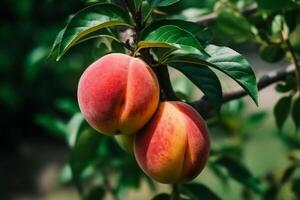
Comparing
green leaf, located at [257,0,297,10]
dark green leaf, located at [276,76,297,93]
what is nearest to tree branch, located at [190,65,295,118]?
dark green leaf, located at [276,76,297,93]

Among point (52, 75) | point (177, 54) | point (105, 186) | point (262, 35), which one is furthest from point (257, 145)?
point (177, 54)

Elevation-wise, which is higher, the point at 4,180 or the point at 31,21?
the point at 31,21

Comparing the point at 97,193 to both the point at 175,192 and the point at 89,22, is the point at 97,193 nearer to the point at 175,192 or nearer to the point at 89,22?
the point at 175,192

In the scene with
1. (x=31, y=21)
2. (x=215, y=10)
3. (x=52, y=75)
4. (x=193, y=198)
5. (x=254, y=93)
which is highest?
(x=254, y=93)

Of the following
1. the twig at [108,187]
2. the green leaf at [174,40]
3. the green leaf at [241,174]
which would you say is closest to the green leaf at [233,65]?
the green leaf at [174,40]

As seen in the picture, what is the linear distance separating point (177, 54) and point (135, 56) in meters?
0.05

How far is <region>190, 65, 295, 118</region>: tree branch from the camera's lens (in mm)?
915

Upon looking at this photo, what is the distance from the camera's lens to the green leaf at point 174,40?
73 centimetres

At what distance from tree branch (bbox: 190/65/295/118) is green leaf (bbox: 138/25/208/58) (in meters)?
0.16

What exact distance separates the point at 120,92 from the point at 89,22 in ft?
0.31

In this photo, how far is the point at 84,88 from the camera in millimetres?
769

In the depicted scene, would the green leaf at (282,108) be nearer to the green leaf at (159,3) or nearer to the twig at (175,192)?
the twig at (175,192)

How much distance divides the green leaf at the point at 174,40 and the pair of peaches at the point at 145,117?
0.03 meters

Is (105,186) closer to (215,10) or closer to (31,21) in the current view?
(215,10)
